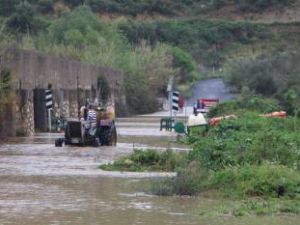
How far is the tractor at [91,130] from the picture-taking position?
35812mm

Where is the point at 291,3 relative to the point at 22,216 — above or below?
above

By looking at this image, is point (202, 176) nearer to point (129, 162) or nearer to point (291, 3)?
point (129, 162)

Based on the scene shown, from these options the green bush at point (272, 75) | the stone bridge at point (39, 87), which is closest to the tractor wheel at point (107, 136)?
the stone bridge at point (39, 87)

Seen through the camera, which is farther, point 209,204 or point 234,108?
point 234,108

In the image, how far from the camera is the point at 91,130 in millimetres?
36125

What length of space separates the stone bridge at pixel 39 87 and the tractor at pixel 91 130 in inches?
301

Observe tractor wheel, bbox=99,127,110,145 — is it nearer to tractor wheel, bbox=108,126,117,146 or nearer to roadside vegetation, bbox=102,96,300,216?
tractor wheel, bbox=108,126,117,146

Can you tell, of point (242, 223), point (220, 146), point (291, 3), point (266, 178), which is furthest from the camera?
point (291, 3)

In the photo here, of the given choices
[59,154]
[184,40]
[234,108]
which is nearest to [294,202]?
[59,154]

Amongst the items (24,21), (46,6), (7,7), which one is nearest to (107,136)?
(24,21)

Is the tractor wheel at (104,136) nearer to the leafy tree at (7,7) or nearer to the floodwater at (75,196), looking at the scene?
the floodwater at (75,196)

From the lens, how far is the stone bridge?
146 feet

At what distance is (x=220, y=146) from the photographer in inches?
1001

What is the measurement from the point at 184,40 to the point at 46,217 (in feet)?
463
